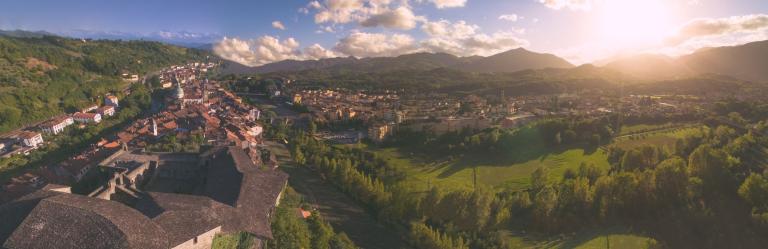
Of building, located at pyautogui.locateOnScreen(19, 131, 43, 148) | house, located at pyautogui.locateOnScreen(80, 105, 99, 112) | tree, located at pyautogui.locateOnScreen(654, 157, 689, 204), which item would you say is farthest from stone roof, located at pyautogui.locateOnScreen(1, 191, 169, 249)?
house, located at pyautogui.locateOnScreen(80, 105, 99, 112)

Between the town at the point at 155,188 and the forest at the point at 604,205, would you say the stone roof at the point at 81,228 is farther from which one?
the forest at the point at 604,205

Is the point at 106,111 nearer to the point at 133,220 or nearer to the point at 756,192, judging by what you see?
the point at 133,220

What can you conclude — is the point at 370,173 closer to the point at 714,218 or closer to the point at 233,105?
the point at 714,218

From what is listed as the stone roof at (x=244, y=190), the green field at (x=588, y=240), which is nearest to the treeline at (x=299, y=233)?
the stone roof at (x=244, y=190)

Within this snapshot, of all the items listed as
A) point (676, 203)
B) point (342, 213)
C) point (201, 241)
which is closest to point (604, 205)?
point (676, 203)

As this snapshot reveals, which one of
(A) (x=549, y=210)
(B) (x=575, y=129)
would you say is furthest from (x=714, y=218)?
(B) (x=575, y=129)

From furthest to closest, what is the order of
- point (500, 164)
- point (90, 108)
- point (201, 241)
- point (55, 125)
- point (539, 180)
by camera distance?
1. point (90, 108)
2. point (55, 125)
3. point (500, 164)
4. point (539, 180)
5. point (201, 241)
